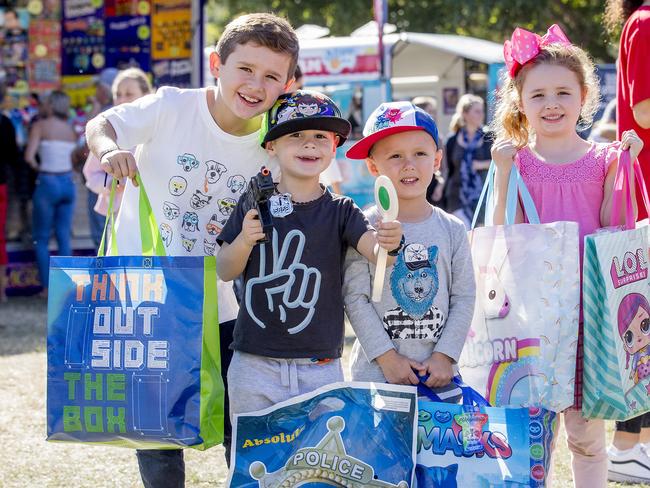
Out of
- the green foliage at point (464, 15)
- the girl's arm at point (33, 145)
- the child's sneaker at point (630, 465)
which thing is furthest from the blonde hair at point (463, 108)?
the green foliage at point (464, 15)

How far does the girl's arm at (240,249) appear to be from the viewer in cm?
286

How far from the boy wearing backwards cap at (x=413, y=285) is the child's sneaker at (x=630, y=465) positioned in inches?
56.6

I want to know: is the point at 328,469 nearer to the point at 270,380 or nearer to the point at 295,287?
the point at 270,380

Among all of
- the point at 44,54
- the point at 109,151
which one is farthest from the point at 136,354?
the point at 44,54

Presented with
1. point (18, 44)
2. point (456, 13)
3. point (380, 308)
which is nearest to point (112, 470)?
point (380, 308)

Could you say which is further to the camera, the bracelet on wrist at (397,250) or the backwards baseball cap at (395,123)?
the backwards baseball cap at (395,123)

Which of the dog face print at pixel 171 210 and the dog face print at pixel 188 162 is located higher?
the dog face print at pixel 188 162

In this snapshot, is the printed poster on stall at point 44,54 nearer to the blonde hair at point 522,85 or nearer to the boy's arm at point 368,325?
the blonde hair at point 522,85

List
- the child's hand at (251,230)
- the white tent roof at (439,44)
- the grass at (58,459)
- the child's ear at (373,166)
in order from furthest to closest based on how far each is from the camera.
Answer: the white tent roof at (439,44), the grass at (58,459), the child's ear at (373,166), the child's hand at (251,230)

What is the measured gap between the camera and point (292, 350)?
2.90 metres

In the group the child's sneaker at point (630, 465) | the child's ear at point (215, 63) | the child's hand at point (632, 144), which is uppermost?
the child's ear at point (215, 63)

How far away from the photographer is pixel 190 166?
3152mm

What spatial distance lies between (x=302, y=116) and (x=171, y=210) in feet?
1.79

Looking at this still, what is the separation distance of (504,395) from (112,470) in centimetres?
199
